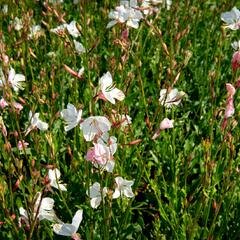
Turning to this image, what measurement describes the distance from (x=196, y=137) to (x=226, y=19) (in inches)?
28.3

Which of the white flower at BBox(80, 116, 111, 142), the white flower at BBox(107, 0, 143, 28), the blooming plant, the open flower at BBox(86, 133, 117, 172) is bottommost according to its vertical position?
the blooming plant

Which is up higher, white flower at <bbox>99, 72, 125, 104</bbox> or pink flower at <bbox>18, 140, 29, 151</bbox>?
white flower at <bbox>99, 72, 125, 104</bbox>

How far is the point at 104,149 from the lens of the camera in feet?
4.74

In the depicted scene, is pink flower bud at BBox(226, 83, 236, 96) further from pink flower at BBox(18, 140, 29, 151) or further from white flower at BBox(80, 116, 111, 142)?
pink flower at BBox(18, 140, 29, 151)

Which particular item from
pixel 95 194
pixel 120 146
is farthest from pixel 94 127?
pixel 120 146

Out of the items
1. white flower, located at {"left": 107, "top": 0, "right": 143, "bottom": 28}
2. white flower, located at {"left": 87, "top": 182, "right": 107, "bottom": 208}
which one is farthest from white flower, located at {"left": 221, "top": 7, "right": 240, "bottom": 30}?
white flower, located at {"left": 87, "top": 182, "right": 107, "bottom": 208}

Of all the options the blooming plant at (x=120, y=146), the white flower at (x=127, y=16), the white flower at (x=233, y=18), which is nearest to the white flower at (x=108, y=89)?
the blooming plant at (x=120, y=146)

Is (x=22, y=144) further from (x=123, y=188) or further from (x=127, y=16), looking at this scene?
(x=127, y=16)

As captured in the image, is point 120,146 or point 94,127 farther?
point 120,146

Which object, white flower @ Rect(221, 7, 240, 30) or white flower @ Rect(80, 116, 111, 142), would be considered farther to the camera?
white flower @ Rect(221, 7, 240, 30)

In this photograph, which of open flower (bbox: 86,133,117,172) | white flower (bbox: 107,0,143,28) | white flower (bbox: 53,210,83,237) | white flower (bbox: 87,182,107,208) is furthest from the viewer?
white flower (bbox: 107,0,143,28)

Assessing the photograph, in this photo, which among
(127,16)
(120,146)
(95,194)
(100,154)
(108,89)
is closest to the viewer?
(100,154)

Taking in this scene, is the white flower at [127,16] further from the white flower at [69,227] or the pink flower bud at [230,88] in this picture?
the white flower at [69,227]

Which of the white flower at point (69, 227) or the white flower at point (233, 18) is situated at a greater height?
the white flower at point (233, 18)
